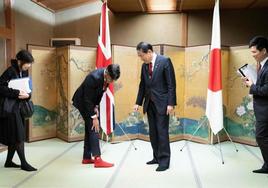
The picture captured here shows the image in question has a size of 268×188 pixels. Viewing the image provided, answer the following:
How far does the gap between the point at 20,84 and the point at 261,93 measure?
8.04ft

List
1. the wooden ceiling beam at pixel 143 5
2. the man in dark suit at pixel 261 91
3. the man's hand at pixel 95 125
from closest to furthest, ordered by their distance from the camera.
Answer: the man in dark suit at pixel 261 91
the man's hand at pixel 95 125
the wooden ceiling beam at pixel 143 5

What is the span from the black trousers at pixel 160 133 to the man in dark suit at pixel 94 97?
0.56 metres

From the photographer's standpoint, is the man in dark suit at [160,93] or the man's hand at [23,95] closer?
the man's hand at [23,95]

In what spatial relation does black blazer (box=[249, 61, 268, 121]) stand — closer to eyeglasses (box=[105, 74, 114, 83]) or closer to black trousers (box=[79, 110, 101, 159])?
eyeglasses (box=[105, 74, 114, 83])

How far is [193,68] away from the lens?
16.2 ft

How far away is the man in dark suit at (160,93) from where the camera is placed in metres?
3.36

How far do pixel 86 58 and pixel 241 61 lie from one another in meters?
2.41

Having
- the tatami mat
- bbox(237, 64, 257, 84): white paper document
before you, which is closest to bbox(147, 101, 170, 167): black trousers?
the tatami mat

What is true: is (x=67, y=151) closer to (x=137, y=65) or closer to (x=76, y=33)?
(x=137, y=65)

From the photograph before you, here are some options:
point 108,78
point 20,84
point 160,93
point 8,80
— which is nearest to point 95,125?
point 108,78

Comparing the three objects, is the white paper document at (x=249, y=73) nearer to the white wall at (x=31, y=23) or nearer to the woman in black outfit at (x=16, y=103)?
the woman in black outfit at (x=16, y=103)

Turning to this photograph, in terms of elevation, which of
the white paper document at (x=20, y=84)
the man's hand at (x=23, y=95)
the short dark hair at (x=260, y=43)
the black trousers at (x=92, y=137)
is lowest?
the black trousers at (x=92, y=137)

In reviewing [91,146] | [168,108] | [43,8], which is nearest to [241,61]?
[168,108]

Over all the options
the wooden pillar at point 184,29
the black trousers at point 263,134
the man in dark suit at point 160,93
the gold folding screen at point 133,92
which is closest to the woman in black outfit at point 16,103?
the man in dark suit at point 160,93
